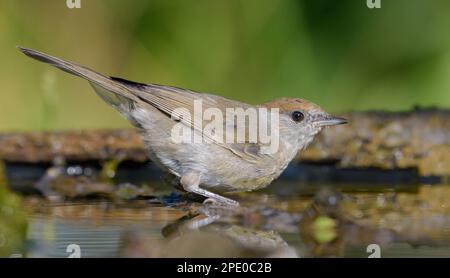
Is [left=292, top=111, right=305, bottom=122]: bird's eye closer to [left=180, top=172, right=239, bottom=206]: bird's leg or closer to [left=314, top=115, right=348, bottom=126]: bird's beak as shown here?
[left=314, top=115, right=348, bottom=126]: bird's beak

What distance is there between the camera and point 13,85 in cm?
781

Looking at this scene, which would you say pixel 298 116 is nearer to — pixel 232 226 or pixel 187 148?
pixel 187 148

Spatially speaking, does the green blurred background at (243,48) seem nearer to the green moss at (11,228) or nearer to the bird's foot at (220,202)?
the bird's foot at (220,202)

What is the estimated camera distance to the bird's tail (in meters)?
4.72

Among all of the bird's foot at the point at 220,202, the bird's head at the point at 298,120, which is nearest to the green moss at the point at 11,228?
the bird's foot at the point at 220,202

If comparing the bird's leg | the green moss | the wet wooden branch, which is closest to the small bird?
the bird's leg

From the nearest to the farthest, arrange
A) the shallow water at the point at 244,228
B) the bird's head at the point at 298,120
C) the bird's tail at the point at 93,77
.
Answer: the shallow water at the point at 244,228
the bird's tail at the point at 93,77
the bird's head at the point at 298,120

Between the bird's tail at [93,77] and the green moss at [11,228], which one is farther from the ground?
the bird's tail at [93,77]

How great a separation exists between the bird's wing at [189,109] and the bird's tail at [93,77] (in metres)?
0.04

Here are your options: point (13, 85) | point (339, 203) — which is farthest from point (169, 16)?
point (339, 203)

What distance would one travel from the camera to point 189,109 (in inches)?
205

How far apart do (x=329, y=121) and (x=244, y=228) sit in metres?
Answer: 1.55

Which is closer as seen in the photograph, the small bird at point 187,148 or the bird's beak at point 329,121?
the small bird at point 187,148

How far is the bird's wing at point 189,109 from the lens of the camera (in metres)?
5.12
